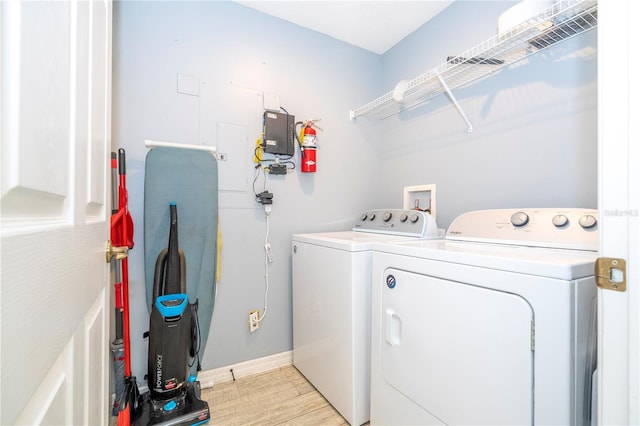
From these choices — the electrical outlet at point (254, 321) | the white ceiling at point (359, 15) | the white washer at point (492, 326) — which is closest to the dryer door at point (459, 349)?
the white washer at point (492, 326)

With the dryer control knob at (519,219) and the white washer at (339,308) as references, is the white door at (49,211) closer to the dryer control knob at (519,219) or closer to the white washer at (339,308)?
the white washer at (339,308)

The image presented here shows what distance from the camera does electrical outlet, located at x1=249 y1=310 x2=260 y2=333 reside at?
1882mm

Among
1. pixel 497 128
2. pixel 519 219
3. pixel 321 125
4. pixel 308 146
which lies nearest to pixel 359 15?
pixel 321 125

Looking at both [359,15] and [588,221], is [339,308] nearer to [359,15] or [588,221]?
[588,221]

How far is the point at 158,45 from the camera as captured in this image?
5.45 ft

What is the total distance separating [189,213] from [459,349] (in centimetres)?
156

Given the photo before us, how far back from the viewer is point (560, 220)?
44.4 inches

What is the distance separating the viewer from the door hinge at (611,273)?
582 mm

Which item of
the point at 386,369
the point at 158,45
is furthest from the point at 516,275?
the point at 158,45

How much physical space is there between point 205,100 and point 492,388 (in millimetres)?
2046

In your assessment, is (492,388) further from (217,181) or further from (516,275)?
(217,181)

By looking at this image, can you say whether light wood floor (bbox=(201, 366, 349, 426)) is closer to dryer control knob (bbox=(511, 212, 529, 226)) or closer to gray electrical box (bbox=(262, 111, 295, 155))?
dryer control knob (bbox=(511, 212, 529, 226))

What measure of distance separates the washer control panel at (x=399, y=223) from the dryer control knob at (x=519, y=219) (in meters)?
0.42

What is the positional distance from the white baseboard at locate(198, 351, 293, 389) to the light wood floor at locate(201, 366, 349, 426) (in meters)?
0.03
